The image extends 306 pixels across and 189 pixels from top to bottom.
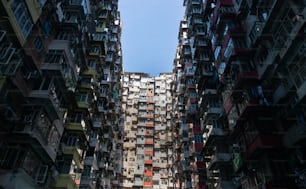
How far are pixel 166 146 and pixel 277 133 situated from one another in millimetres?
43128

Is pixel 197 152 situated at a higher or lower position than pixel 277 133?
higher

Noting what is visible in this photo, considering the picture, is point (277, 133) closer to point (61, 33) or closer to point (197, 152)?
point (197, 152)

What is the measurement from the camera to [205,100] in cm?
3053

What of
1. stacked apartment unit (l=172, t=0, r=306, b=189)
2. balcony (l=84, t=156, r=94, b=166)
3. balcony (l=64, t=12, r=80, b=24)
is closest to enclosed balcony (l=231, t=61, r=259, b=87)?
stacked apartment unit (l=172, t=0, r=306, b=189)

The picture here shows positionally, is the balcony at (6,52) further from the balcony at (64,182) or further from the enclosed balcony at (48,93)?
the balcony at (64,182)

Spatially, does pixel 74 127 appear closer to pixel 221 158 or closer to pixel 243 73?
pixel 221 158

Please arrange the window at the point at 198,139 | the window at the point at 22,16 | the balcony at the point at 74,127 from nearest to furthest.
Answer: the window at the point at 22,16 < the balcony at the point at 74,127 < the window at the point at 198,139

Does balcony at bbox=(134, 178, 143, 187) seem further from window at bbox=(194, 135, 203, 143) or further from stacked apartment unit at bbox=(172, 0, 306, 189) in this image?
stacked apartment unit at bbox=(172, 0, 306, 189)

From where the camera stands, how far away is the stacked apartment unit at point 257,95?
1580 cm

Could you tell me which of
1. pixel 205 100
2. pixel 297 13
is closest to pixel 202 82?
pixel 205 100

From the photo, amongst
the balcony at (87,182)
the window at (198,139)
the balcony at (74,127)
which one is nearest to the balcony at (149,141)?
the window at (198,139)

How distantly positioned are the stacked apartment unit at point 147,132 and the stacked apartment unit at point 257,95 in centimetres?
2412

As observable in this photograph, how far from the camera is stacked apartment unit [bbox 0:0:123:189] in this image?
1567cm

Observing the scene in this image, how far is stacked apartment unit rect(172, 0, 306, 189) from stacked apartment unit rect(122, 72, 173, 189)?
24.1m
